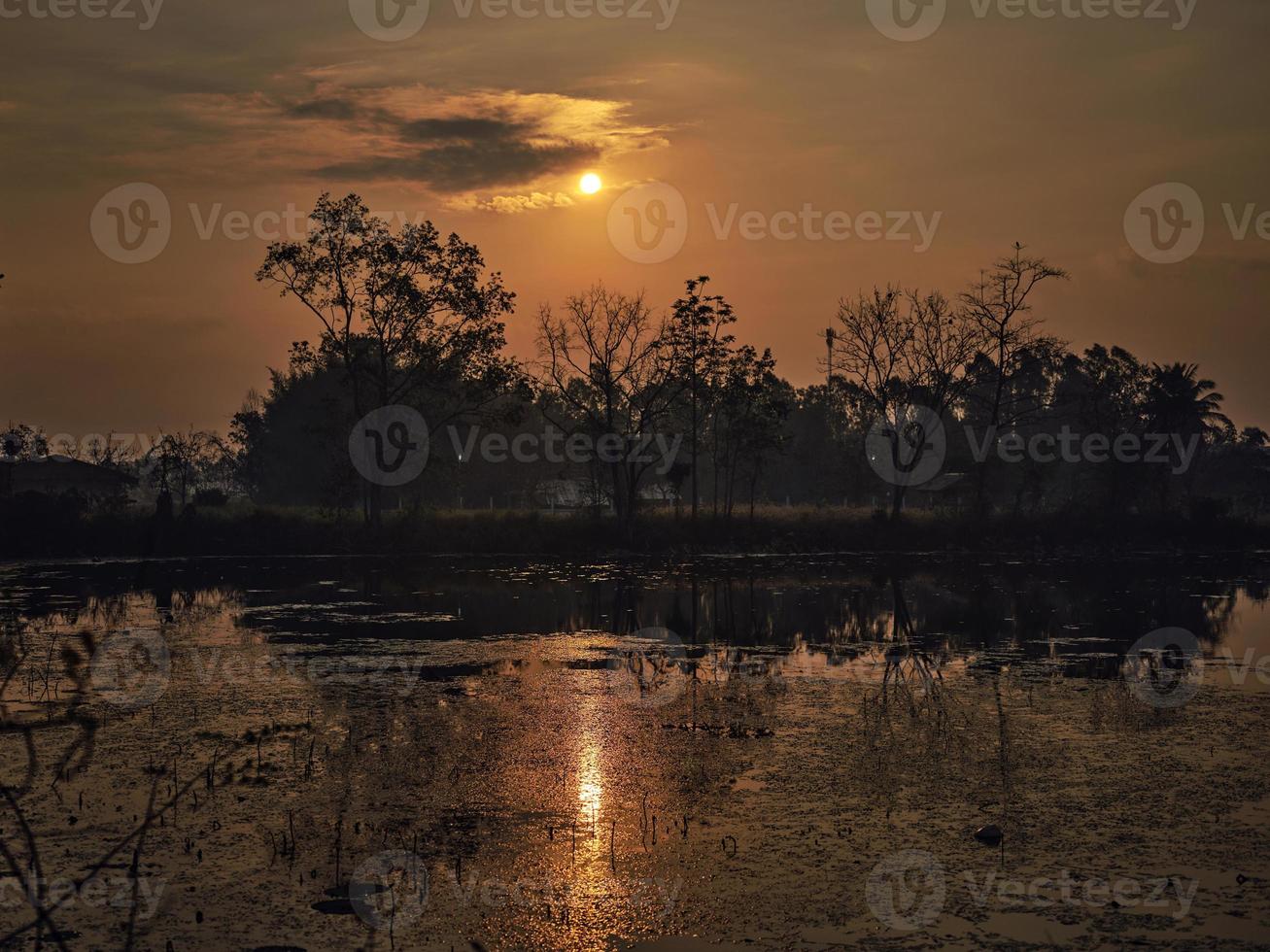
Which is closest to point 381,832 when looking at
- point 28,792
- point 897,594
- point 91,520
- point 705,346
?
point 28,792

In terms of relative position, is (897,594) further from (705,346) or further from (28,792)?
(705,346)

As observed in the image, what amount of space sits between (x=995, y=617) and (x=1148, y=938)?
2304 cm
